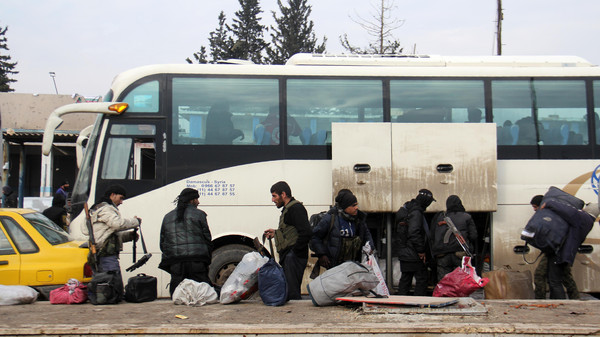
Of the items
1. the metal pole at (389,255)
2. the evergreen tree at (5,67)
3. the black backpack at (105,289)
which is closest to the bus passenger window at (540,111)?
the metal pole at (389,255)

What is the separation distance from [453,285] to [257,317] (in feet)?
9.79

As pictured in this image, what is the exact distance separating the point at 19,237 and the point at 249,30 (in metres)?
38.8

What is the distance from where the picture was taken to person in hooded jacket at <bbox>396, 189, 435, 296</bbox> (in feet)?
27.2

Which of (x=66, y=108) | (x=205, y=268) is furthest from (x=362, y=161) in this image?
(x=66, y=108)

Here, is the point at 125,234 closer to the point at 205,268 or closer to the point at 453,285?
the point at 205,268

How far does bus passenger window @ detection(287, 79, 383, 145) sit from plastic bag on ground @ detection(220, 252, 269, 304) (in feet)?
10.5

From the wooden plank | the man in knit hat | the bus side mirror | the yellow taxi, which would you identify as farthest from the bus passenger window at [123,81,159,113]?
the man in knit hat

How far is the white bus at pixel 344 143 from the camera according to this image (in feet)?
29.8

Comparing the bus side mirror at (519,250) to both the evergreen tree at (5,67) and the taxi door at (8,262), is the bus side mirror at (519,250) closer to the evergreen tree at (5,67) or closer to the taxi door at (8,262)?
the taxi door at (8,262)

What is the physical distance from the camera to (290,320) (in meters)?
5.12

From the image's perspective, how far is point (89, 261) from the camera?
7004 millimetres

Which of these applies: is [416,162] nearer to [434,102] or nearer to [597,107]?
[434,102]

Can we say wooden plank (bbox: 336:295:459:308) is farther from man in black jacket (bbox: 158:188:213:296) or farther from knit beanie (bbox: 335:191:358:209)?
man in black jacket (bbox: 158:188:213:296)

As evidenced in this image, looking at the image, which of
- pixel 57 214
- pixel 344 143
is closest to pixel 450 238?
pixel 344 143
